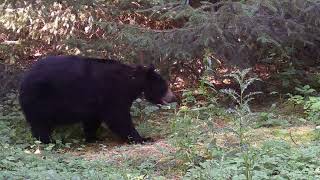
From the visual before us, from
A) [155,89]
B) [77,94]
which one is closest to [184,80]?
[155,89]

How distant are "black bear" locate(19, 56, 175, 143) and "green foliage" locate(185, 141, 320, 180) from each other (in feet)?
8.16

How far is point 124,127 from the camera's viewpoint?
7.95 meters

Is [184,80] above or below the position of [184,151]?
above

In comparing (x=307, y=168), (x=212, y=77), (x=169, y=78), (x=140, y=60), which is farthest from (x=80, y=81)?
(x=307, y=168)

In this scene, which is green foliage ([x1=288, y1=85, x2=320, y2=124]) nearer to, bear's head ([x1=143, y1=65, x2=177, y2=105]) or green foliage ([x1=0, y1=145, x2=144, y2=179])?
bear's head ([x1=143, y1=65, x2=177, y2=105])

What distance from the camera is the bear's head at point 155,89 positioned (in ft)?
27.4

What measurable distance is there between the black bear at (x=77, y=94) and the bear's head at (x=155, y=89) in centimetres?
22

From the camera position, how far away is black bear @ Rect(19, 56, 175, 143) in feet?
25.5

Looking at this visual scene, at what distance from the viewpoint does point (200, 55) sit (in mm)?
9117

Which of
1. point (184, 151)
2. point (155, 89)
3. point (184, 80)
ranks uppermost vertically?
point (155, 89)

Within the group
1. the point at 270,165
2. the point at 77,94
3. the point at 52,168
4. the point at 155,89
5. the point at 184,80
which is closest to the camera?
the point at 270,165

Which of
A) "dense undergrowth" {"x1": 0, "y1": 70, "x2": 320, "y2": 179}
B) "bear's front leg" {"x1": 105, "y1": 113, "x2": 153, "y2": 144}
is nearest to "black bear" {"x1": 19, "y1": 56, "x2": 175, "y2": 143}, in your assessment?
"bear's front leg" {"x1": 105, "y1": 113, "x2": 153, "y2": 144}

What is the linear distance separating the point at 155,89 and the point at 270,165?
3.40 metres

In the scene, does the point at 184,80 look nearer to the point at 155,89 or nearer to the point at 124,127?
the point at 155,89
